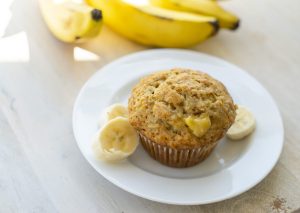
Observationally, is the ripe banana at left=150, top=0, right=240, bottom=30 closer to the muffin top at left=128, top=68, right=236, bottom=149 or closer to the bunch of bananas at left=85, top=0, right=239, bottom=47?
the bunch of bananas at left=85, top=0, right=239, bottom=47

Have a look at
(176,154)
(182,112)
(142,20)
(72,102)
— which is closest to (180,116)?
(182,112)

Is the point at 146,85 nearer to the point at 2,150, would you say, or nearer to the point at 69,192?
the point at 69,192

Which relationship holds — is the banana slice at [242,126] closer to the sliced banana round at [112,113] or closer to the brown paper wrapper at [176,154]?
the brown paper wrapper at [176,154]

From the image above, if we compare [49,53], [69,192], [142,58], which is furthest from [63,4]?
[69,192]

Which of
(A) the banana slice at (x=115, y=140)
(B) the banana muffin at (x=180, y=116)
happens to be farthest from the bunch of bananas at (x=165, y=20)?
(A) the banana slice at (x=115, y=140)

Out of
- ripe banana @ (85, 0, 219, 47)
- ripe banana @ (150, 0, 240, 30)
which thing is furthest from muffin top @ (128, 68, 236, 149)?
ripe banana @ (150, 0, 240, 30)
